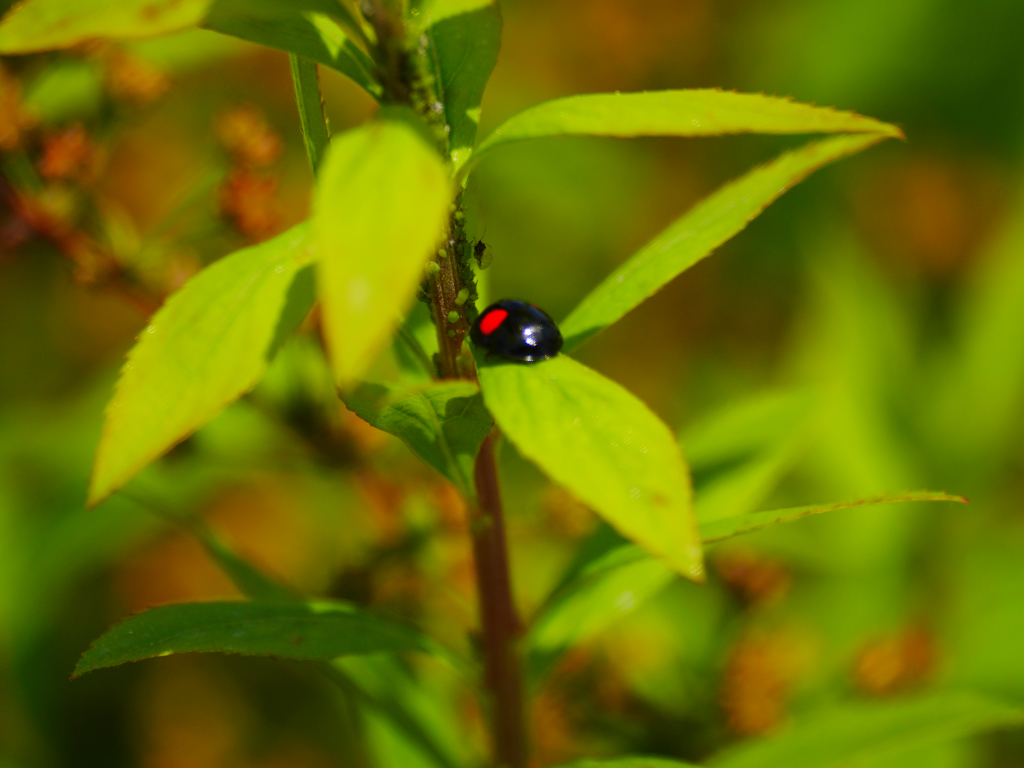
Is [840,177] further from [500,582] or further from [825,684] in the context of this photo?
[500,582]

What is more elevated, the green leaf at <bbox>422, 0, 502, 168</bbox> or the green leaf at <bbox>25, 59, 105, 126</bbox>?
the green leaf at <bbox>25, 59, 105, 126</bbox>

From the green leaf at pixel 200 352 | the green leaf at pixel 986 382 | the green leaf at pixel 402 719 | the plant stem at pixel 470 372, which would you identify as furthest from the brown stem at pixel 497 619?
the green leaf at pixel 986 382

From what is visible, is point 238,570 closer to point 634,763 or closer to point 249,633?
point 249,633

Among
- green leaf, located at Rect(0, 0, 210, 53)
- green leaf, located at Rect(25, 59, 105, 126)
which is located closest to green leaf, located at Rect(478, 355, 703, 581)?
green leaf, located at Rect(0, 0, 210, 53)

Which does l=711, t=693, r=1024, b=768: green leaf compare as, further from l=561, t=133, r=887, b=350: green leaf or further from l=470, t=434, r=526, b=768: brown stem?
l=561, t=133, r=887, b=350: green leaf

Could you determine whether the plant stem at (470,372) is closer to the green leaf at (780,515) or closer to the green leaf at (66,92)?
the green leaf at (780,515)

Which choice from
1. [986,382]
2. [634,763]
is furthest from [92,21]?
[986,382]

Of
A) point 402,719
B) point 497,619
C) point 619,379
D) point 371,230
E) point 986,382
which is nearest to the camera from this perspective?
point 371,230
